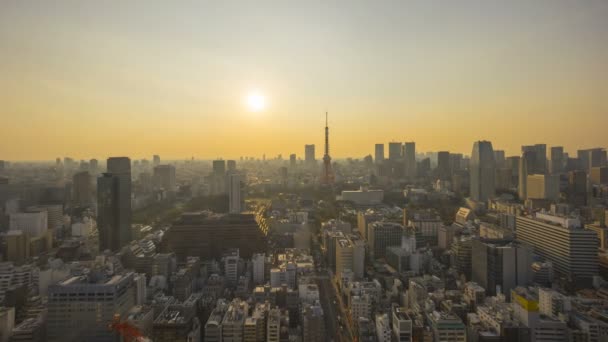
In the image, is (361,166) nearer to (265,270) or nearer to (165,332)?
(265,270)

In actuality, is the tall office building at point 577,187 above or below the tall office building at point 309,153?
below

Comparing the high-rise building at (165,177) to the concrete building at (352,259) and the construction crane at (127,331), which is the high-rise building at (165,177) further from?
the construction crane at (127,331)

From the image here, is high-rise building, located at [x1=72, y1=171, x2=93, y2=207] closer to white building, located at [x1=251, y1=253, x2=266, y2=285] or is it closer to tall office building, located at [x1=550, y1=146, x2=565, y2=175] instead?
white building, located at [x1=251, y1=253, x2=266, y2=285]

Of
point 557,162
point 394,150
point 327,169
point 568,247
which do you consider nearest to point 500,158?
point 557,162

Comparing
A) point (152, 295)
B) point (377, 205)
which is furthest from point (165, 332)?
point (377, 205)

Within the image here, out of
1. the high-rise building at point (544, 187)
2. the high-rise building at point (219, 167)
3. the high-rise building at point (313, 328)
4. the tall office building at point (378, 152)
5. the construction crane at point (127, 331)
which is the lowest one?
the high-rise building at point (313, 328)

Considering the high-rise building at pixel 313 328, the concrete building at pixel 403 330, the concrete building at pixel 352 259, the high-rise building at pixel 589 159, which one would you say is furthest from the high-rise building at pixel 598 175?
the high-rise building at pixel 313 328

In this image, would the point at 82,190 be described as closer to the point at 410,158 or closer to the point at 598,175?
the point at 598,175
